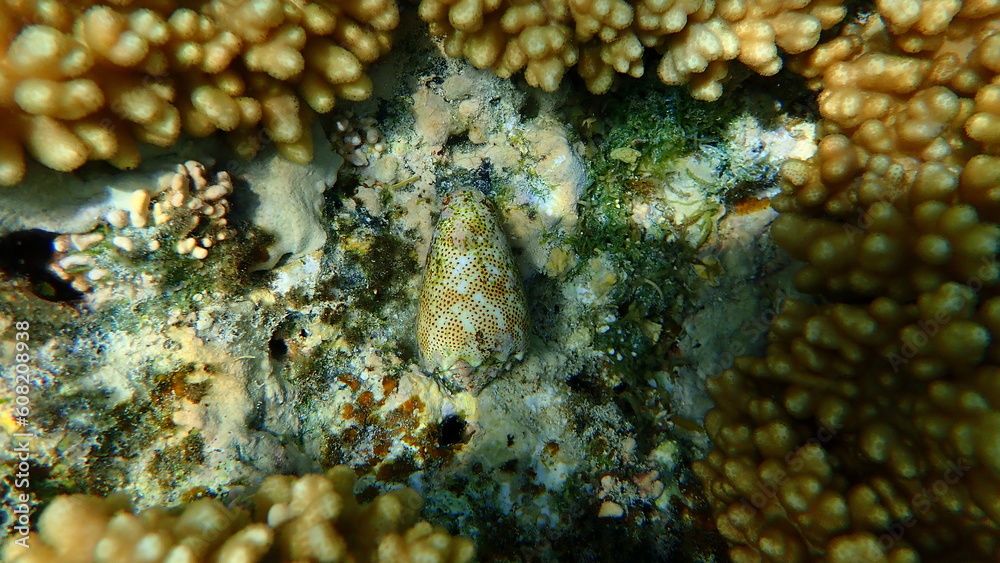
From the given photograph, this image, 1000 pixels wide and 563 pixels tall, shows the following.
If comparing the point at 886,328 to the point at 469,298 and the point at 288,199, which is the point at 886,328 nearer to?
the point at 469,298

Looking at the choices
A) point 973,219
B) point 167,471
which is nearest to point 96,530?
point 167,471

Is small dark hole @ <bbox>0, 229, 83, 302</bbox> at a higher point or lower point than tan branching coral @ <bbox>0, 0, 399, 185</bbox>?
lower

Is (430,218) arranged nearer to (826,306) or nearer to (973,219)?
(826,306)

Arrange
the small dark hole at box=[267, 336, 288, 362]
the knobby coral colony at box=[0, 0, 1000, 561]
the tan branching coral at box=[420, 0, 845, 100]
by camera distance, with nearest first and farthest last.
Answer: the knobby coral colony at box=[0, 0, 1000, 561], the tan branching coral at box=[420, 0, 845, 100], the small dark hole at box=[267, 336, 288, 362]

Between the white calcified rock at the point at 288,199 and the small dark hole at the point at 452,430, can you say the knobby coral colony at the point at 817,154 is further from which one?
the small dark hole at the point at 452,430

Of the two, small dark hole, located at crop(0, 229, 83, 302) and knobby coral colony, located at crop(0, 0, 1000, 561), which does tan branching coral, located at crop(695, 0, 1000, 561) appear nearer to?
knobby coral colony, located at crop(0, 0, 1000, 561)

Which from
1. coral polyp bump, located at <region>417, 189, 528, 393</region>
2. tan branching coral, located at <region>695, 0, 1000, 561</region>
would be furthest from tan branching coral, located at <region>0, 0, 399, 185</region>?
tan branching coral, located at <region>695, 0, 1000, 561</region>
